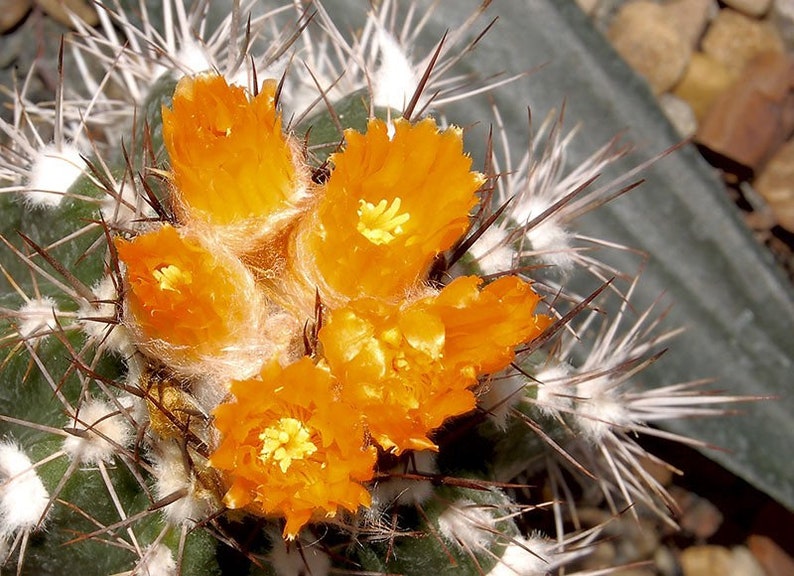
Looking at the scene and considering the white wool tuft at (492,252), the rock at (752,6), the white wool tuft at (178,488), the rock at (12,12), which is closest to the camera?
the white wool tuft at (178,488)

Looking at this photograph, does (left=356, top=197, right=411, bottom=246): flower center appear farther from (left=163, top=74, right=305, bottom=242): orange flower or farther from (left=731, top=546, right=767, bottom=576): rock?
(left=731, top=546, right=767, bottom=576): rock

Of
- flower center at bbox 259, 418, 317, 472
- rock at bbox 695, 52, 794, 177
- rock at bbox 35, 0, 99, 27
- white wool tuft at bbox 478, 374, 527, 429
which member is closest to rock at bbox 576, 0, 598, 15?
rock at bbox 695, 52, 794, 177

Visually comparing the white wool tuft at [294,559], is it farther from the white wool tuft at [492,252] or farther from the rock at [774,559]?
the rock at [774,559]

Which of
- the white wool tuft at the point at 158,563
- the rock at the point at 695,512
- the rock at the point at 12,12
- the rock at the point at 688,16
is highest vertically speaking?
the rock at the point at 12,12

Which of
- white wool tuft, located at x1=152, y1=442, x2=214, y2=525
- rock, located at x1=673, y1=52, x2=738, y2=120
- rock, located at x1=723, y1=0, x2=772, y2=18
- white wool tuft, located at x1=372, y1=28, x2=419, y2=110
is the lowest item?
rock, located at x1=673, y1=52, x2=738, y2=120

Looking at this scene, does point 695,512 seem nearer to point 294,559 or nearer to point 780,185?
point 780,185

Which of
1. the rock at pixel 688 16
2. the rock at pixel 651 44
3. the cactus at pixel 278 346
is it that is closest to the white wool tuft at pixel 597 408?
the cactus at pixel 278 346

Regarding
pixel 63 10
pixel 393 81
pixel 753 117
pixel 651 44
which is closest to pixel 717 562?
pixel 753 117
